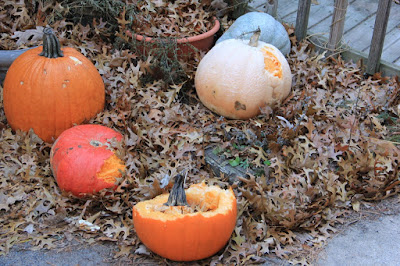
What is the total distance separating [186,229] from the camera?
2576 millimetres

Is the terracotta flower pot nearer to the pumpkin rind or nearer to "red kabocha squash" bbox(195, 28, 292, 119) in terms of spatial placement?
"red kabocha squash" bbox(195, 28, 292, 119)

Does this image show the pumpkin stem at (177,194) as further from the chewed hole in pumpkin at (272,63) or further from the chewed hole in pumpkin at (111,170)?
the chewed hole in pumpkin at (272,63)

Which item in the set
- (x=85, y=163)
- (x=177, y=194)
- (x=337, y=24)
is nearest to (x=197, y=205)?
(x=177, y=194)

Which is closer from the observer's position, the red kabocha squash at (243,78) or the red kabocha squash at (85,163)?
the red kabocha squash at (85,163)

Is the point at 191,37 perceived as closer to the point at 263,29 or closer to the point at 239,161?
the point at 263,29

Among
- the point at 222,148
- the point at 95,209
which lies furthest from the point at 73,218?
the point at 222,148

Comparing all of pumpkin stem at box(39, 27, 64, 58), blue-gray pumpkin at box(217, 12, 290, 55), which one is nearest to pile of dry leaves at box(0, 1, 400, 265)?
blue-gray pumpkin at box(217, 12, 290, 55)

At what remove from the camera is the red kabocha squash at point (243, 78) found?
3.73m

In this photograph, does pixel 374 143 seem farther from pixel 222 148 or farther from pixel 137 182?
pixel 137 182

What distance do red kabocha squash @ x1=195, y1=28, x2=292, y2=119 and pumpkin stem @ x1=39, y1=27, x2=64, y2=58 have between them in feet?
4.07

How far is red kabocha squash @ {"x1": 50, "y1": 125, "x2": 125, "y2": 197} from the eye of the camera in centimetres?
316

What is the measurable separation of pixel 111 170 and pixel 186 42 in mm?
1691

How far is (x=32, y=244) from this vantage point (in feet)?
9.50

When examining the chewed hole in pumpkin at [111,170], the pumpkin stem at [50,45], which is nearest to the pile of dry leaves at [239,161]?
the chewed hole in pumpkin at [111,170]
